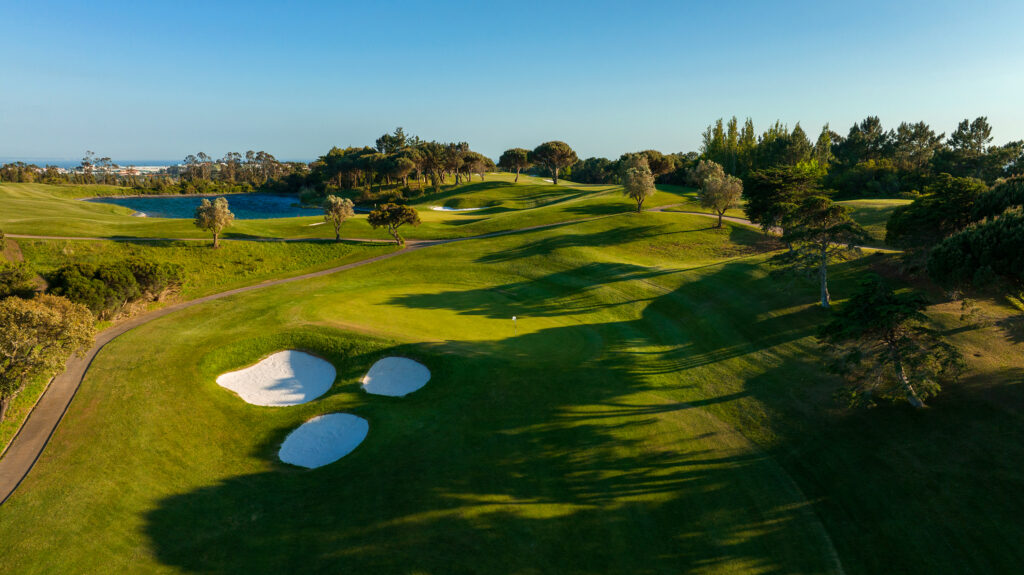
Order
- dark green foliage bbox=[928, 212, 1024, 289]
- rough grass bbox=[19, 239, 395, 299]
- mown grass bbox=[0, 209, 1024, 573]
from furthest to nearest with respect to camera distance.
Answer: rough grass bbox=[19, 239, 395, 299] → dark green foliage bbox=[928, 212, 1024, 289] → mown grass bbox=[0, 209, 1024, 573]

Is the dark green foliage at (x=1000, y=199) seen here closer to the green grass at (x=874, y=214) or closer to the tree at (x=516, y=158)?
the green grass at (x=874, y=214)

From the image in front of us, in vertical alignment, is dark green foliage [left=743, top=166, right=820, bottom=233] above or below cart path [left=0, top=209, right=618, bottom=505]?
above

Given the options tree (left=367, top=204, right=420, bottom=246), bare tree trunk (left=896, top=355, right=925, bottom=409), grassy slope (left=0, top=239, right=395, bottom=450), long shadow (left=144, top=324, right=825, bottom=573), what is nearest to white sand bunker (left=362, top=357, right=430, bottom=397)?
long shadow (left=144, top=324, right=825, bottom=573)

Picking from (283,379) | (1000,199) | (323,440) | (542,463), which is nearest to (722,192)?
(1000,199)

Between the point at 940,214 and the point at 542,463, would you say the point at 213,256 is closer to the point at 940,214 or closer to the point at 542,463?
the point at 542,463

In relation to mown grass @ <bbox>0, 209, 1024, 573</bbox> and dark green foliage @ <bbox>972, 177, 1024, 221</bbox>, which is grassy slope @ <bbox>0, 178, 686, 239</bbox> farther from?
dark green foliage @ <bbox>972, 177, 1024, 221</bbox>

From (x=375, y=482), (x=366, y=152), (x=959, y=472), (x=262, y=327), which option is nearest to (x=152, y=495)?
(x=375, y=482)

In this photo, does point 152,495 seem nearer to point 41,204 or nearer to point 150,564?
point 150,564
